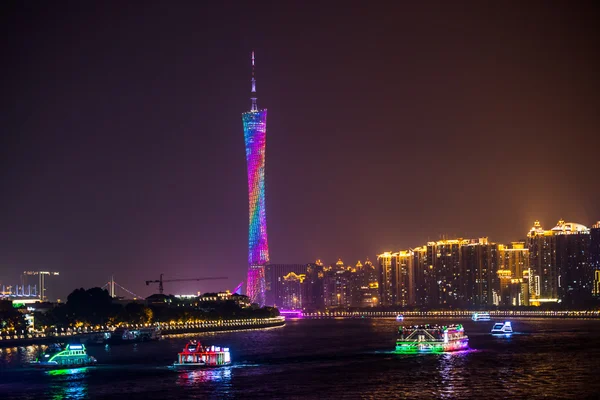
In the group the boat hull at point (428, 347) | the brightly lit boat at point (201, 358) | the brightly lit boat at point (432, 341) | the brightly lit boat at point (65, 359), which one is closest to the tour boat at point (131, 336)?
the brightly lit boat at point (65, 359)

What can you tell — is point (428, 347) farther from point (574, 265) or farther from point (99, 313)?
point (574, 265)

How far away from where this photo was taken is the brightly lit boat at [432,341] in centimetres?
7281

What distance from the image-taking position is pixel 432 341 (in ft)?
239

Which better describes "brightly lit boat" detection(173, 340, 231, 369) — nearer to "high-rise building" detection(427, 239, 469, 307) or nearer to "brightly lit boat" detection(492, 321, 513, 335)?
"brightly lit boat" detection(492, 321, 513, 335)

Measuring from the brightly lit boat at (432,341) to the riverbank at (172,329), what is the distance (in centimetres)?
3009

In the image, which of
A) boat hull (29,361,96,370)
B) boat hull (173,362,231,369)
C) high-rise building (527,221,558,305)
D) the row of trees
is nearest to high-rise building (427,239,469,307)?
high-rise building (527,221,558,305)

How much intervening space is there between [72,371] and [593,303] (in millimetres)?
131367

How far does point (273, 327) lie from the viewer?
456 ft

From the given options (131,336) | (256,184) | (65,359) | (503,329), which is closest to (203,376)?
(65,359)

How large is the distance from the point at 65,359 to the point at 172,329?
2145 inches

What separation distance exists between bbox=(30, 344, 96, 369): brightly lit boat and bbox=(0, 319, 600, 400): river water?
3.82 feet

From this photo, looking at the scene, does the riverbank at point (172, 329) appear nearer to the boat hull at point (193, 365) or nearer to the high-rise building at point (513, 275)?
the boat hull at point (193, 365)

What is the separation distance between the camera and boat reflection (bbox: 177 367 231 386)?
175ft

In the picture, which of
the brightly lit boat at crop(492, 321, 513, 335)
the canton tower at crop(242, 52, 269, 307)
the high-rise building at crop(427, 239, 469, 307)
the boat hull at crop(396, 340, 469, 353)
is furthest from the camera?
the high-rise building at crop(427, 239, 469, 307)
